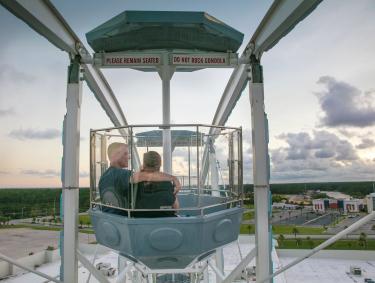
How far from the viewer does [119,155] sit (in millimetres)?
5668

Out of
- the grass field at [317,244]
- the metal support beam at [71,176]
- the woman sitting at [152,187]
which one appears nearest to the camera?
the woman sitting at [152,187]

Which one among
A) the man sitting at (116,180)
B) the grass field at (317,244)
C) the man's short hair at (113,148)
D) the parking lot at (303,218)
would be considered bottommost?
the grass field at (317,244)

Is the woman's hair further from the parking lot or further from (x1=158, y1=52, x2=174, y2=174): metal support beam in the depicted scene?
the parking lot

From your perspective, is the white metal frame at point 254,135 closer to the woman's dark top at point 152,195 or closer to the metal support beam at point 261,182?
the metal support beam at point 261,182

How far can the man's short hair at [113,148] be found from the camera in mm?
5750

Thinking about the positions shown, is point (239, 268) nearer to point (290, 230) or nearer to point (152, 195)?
point (152, 195)

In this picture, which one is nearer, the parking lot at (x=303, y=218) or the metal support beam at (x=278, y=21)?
the metal support beam at (x=278, y=21)

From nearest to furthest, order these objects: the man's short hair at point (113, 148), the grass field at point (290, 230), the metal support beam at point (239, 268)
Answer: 1. the man's short hair at point (113, 148)
2. the metal support beam at point (239, 268)
3. the grass field at point (290, 230)

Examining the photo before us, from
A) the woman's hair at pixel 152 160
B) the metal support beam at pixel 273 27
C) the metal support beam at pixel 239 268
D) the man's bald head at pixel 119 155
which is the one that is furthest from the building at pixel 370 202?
the man's bald head at pixel 119 155

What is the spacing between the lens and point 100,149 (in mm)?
6176

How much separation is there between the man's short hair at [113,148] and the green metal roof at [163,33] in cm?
192

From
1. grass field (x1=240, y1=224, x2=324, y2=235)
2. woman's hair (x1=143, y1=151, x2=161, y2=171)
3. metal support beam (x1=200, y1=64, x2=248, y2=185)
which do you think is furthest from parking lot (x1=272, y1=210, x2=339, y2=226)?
woman's hair (x1=143, y1=151, x2=161, y2=171)

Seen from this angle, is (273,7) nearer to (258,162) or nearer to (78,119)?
(258,162)

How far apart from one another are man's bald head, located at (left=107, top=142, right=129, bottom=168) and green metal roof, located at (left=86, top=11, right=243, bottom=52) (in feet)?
6.33
